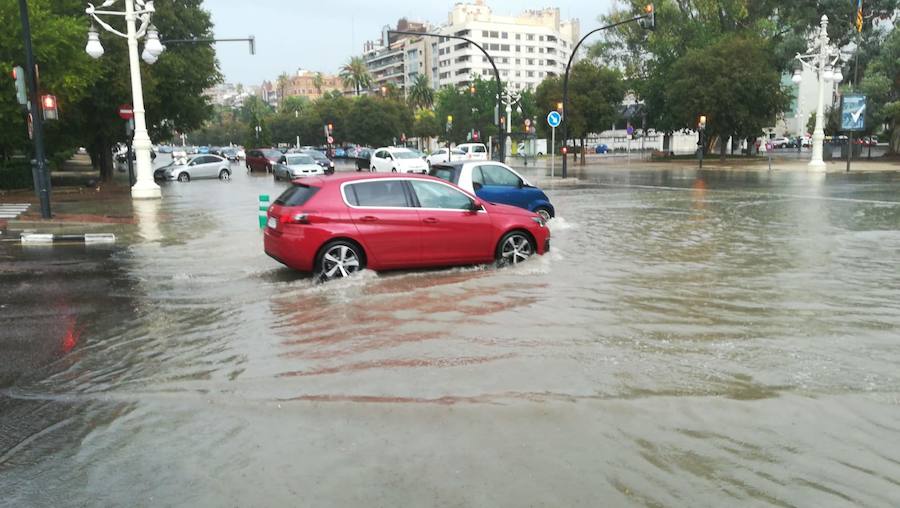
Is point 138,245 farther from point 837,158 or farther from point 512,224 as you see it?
point 837,158

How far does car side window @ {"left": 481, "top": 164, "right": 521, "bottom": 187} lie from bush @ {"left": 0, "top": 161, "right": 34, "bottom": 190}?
22.7 meters

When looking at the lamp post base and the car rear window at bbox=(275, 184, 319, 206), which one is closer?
the car rear window at bbox=(275, 184, 319, 206)

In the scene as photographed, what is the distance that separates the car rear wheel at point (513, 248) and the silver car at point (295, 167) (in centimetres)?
2824

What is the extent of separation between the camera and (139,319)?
7.99 meters

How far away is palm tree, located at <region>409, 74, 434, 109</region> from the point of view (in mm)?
128375

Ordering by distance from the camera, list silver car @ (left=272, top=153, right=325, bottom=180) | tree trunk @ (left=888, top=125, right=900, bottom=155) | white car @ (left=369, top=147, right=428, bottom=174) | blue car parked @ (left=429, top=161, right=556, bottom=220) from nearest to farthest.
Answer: blue car parked @ (left=429, top=161, right=556, bottom=220) → white car @ (left=369, top=147, right=428, bottom=174) → silver car @ (left=272, top=153, right=325, bottom=180) → tree trunk @ (left=888, top=125, right=900, bottom=155)

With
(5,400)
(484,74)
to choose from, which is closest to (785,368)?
(5,400)

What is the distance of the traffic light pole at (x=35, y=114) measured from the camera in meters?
16.5

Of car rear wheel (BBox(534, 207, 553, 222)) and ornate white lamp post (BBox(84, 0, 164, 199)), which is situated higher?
ornate white lamp post (BBox(84, 0, 164, 199))

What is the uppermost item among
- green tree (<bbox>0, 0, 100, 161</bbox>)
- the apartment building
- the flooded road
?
the apartment building

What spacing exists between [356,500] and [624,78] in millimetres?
69032

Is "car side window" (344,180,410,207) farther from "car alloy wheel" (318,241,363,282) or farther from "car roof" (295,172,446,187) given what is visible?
"car alloy wheel" (318,241,363,282)

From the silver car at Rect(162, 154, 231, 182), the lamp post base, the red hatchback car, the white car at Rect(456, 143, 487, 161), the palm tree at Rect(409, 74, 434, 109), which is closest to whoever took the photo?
the red hatchback car

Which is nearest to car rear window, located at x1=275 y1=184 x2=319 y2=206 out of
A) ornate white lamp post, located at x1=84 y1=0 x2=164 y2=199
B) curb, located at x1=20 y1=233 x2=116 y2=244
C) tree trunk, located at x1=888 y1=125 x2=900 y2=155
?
curb, located at x1=20 y1=233 x2=116 y2=244
